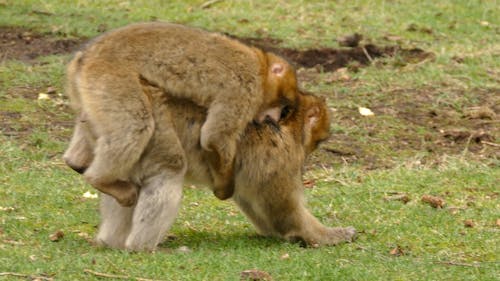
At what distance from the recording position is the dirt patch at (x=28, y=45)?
12.6 meters

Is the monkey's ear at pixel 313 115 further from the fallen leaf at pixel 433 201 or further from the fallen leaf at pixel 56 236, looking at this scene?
the fallen leaf at pixel 56 236

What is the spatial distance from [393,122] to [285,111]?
3.64m

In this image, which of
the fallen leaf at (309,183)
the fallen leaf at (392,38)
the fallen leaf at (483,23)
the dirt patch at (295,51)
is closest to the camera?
the fallen leaf at (309,183)

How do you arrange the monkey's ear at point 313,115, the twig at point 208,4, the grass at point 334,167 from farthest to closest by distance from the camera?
the twig at point 208,4, the monkey's ear at point 313,115, the grass at point 334,167

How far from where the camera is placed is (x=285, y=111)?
286 inches

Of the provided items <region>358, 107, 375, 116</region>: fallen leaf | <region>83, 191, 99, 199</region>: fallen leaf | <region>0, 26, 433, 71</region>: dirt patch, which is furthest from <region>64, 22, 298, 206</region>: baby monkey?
<region>0, 26, 433, 71</region>: dirt patch

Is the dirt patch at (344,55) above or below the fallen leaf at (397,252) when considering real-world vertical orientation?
below

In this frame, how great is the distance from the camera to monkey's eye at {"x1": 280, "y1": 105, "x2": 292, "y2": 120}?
726 centimetres

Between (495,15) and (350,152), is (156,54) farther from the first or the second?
(495,15)

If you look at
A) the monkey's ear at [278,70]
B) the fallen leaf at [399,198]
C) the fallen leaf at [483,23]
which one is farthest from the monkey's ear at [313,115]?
the fallen leaf at [483,23]

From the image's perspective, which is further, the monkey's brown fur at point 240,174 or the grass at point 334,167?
the monkey's brown fur at point 240,174

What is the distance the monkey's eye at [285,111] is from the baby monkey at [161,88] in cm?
1

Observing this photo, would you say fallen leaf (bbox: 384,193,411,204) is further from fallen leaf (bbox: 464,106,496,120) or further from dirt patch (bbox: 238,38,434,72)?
dirt patch (bbox: 238,38,434,72)

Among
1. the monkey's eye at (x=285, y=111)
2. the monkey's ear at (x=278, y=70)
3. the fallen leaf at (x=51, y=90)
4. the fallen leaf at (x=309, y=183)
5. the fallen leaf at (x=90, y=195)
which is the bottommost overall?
the fallen leaf at (x=51, y=90)
